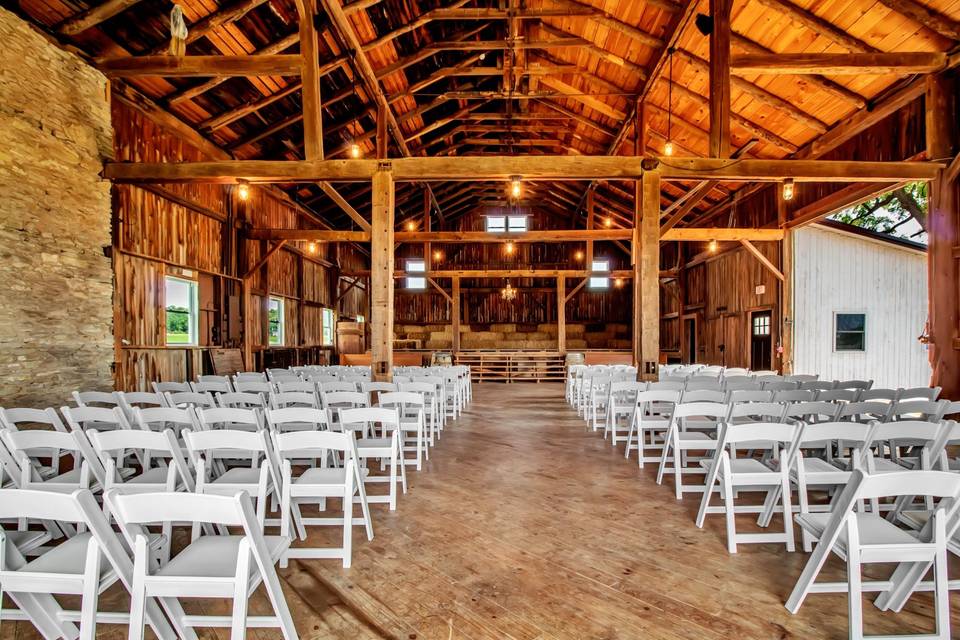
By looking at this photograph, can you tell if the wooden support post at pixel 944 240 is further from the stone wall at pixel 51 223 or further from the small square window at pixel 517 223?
the small square window at pixel 517 223

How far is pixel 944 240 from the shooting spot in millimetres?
6895

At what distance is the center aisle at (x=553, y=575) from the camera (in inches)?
91.4

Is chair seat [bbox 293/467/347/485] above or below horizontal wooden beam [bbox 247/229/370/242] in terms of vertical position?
below

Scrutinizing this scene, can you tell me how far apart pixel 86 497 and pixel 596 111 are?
509 inches

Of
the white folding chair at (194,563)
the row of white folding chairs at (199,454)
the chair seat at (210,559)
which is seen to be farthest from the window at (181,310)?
the white folding chair at (194,563)

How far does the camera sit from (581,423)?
310 inches

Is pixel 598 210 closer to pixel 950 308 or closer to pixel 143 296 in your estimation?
pixel 950 308

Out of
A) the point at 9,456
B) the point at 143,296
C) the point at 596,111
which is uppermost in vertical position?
the point at 596,111

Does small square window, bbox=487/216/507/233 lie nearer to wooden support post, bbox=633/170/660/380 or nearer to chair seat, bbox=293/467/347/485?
wooden support post, bbox=633/170/660/380

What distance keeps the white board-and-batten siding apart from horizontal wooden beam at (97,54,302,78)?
37.0 ft

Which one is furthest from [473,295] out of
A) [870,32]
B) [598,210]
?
[870,32]

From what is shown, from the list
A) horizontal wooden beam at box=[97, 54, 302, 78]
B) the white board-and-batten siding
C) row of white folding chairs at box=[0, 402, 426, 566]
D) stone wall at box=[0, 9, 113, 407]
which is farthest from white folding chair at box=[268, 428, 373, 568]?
the white board-and-batten siding

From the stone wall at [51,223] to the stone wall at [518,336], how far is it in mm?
16798

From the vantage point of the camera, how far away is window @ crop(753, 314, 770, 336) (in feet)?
39.8
